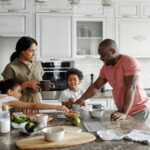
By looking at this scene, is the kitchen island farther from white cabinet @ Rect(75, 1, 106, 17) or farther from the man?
white cabinet @ Rect(75, 1, 106, 17)

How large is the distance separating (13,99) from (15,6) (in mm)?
2404

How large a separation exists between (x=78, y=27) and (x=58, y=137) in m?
3.14

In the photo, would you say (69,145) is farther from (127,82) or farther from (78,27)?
(78,27)

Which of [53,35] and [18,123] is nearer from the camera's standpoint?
→ [18,123]

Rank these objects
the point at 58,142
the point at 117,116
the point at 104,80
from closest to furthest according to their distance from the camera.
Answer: the point at 58,142 → the point at 117,116 → the point at 104,80

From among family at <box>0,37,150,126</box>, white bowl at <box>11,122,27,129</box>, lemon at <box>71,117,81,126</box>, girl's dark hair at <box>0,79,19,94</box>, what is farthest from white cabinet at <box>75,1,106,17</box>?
Answer: white bowl at <box>11,122,27,129</box>

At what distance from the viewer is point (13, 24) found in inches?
166

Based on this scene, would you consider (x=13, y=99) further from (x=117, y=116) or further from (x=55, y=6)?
(x=55, y=6)

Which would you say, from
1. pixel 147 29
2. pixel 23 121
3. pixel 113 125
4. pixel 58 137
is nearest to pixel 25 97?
pixel 23 121

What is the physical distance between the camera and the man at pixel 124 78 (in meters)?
2.38

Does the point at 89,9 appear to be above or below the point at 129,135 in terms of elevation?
above

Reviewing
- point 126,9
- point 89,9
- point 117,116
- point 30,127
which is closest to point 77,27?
point 89,9

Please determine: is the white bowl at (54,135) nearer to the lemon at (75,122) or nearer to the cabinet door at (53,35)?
the lemon at (75,122)

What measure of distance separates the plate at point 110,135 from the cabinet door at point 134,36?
292 cm
